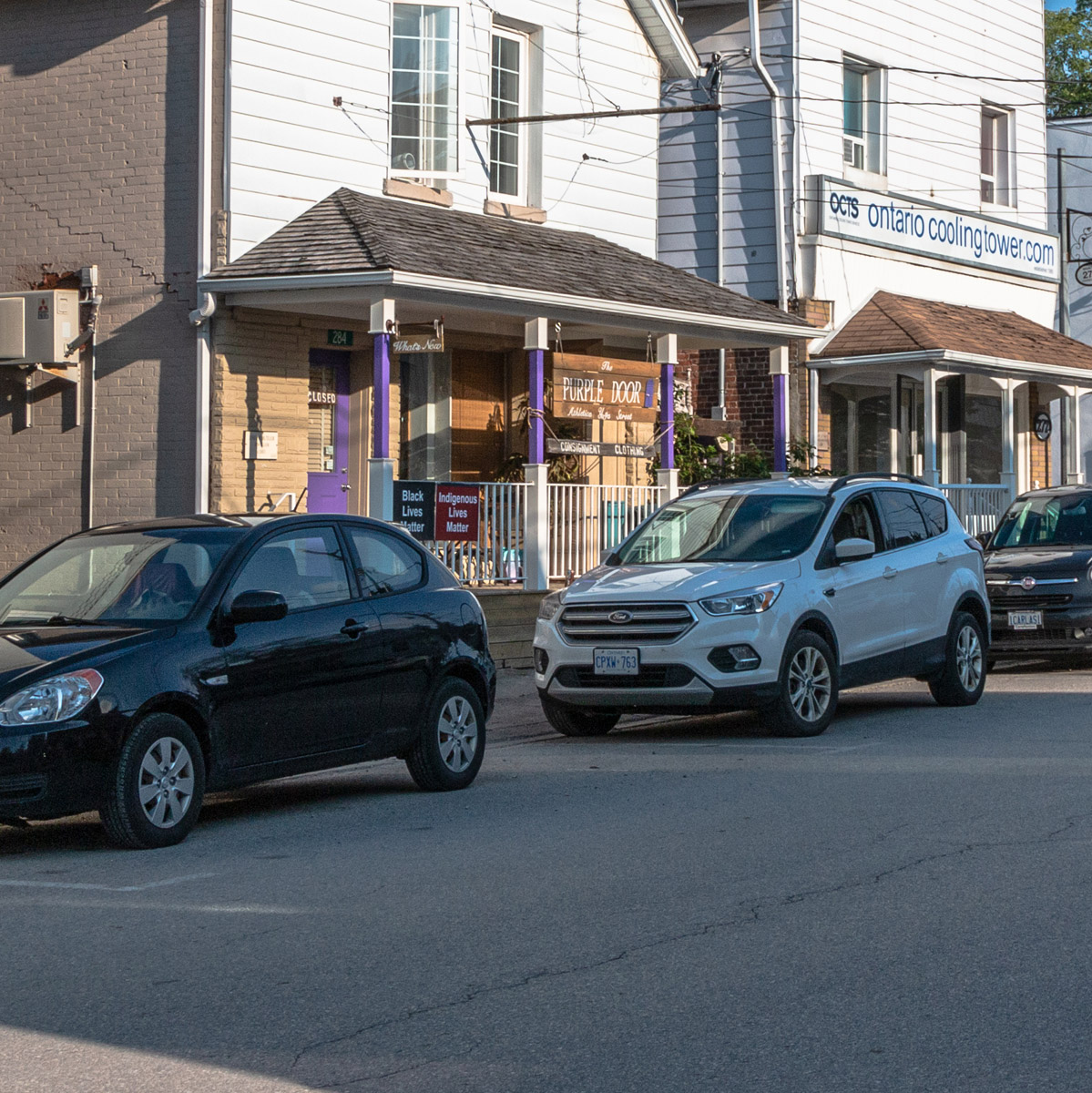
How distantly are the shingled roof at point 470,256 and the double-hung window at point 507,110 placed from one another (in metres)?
0.58

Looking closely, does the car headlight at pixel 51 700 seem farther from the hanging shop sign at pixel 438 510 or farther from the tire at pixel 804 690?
the hanging shop sign at pixel 438 510

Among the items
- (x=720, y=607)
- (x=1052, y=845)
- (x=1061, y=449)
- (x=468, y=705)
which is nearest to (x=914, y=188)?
(x=1061, y=449)

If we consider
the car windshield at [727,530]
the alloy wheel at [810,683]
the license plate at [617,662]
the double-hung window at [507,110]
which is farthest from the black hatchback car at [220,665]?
the double-hung window at [507,110]

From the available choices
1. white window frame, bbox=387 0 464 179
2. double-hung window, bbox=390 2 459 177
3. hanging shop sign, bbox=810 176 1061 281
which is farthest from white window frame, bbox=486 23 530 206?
hanging shop sign, bbox=810 176 1061 281

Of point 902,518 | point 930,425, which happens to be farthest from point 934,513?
point 930,425

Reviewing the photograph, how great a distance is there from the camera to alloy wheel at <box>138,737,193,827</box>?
26.5 feet

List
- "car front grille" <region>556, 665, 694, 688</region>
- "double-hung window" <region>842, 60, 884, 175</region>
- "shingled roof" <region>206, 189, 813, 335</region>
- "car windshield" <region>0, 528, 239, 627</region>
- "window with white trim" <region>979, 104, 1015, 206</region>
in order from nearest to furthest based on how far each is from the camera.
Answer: "car windshield" <region>0, 528, 239, 627</region>, "car front grille" <region>556, 665, 694, 688</region>, "shingled roof" <region>206, 189, 813, 335</region>, "double-hung window" <region>842, 60, 884, 175</region>, "window with white trim" <region>979, 104, 1015, 206</region>

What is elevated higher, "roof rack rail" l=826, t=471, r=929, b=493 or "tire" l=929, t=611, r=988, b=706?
"roof rack rail" l=826, t=471, r=929, b=493

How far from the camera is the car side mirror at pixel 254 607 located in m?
8.59

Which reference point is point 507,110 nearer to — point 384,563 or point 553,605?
point 553,605

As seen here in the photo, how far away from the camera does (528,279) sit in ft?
56.6

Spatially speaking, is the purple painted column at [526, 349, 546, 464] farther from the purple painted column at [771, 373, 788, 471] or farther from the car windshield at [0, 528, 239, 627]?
the car windshield at [0, 528, 239, 627]

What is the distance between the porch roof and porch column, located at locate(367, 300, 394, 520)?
30.4 ft

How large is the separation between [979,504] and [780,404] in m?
6.18
